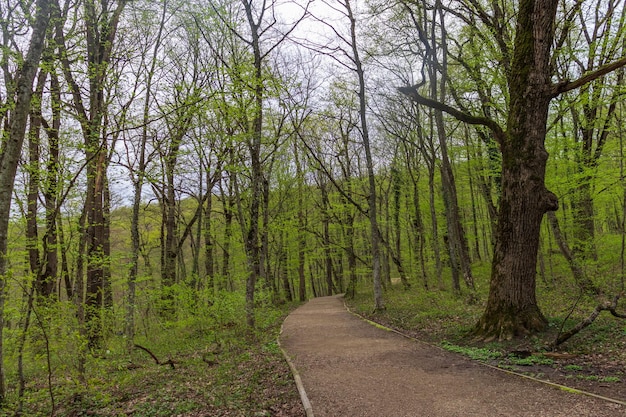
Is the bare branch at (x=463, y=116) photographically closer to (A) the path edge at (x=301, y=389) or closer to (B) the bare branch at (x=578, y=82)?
(B) the bare branch at (x=578, y=82)

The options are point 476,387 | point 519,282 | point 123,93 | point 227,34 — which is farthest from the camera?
point 227,34

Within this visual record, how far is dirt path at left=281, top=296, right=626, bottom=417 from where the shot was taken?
3.97m

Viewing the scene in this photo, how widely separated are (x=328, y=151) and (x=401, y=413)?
2073 centimetres

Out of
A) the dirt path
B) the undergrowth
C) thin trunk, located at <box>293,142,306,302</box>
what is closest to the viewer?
the dirt path

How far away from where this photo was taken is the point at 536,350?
19.3 feet

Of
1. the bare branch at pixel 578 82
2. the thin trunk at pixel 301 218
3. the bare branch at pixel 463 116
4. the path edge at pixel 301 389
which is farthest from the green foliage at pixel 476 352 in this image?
the thin trunk at pixel 301 218

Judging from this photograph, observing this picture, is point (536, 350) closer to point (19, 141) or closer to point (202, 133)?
point (19, 141)

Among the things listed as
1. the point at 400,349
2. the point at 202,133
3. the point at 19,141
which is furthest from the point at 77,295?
the point at 202,133

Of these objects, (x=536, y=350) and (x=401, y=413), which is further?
(x=536, y=350)

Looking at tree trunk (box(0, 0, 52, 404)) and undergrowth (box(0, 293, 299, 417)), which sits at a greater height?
tree trunk (box(0, 0, 52, 404))

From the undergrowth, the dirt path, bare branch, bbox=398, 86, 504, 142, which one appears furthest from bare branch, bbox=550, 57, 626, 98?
the undergrowth

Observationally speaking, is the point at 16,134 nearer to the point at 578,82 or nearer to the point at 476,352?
the point at 476,352

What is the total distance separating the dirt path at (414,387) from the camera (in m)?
3.97

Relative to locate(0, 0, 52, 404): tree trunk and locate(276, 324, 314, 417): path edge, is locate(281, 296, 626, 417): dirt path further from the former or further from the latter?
locate(0, 0, 52, 404): tree trunk
